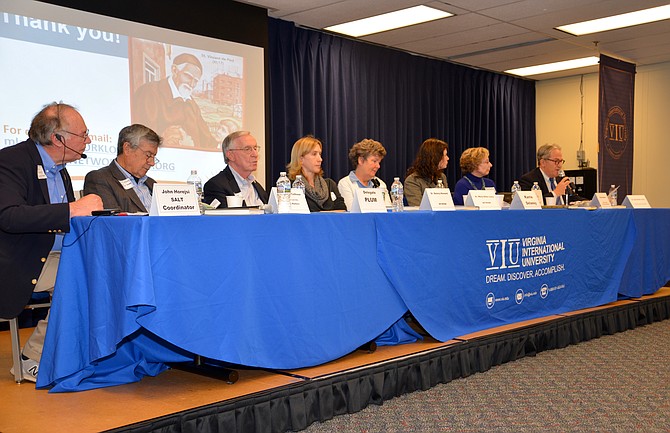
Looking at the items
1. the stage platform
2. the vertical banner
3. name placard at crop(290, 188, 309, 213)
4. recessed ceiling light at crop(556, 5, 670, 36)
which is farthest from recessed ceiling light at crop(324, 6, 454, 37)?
name placard at crop(290, 188, 309, 213)

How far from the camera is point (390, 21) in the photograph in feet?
20.4

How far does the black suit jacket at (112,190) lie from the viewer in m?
2.88

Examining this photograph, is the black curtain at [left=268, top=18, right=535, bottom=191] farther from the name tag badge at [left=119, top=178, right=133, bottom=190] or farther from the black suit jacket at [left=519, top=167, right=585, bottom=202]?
the name tag badge at [left=119, top=178, right=133, bottom=190]

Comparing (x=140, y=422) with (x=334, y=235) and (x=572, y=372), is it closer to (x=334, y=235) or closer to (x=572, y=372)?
(x=334, y=235)

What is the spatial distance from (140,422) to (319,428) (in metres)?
0.65

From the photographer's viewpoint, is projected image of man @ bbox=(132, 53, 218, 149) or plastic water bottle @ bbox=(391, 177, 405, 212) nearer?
plastic water bottle @ bbox=(391, 177, 405, 212)

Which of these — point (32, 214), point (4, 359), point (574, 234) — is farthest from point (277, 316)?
point (574, 234)

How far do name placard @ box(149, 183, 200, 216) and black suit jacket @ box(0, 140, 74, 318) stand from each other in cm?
32

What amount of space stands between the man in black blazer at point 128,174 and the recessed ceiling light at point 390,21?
3411 millimetres

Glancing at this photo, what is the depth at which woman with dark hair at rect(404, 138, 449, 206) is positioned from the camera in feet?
15.0

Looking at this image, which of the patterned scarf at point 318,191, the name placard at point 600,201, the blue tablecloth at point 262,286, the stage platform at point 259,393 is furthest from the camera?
the name placard at point 600,201

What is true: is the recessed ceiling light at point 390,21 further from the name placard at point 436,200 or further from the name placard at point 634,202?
the name placard at point 436,200

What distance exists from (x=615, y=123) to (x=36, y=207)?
6.70m

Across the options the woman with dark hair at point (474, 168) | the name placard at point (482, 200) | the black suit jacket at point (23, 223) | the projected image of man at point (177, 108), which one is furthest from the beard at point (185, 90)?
the black suit jacket at point (23, 223)
